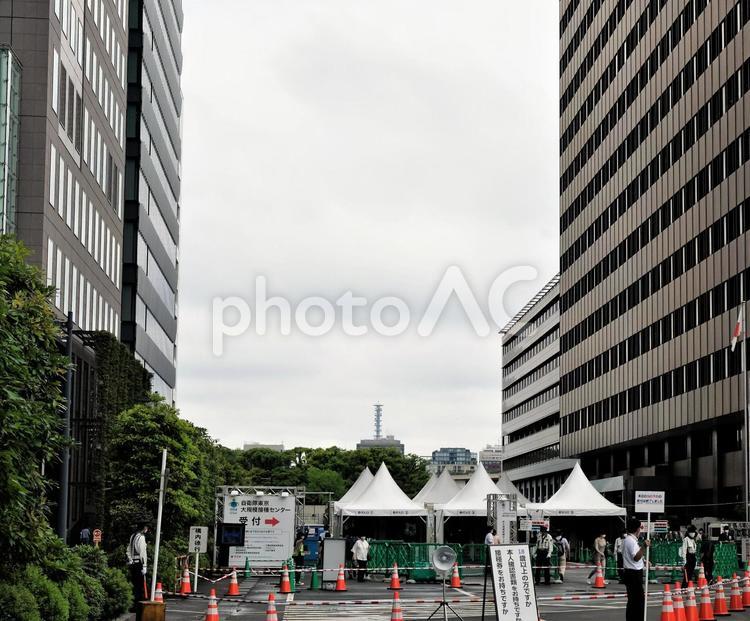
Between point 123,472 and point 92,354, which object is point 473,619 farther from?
point 92,354

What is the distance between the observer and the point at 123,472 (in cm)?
3809

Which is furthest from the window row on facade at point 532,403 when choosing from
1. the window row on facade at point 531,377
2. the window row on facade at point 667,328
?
the window row on facade at point 667,328

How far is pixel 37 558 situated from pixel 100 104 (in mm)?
45159

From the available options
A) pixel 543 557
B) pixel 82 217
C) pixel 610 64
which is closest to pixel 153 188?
pixel 82 217

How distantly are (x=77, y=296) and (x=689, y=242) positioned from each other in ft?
105

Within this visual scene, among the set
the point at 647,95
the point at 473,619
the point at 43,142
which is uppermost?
the point at 647,95

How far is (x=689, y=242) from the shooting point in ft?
221

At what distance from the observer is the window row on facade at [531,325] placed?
4766 inches

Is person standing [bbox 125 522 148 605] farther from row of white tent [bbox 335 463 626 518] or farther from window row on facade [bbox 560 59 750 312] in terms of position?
window row on facade [bbox 560 59 750 312]

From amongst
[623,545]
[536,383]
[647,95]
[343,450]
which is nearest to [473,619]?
[623,545]

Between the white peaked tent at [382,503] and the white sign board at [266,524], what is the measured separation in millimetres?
12194

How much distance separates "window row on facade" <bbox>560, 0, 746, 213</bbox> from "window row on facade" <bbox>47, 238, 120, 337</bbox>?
31716 millimetres

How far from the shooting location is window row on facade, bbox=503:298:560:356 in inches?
4766

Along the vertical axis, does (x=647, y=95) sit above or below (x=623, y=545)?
above
